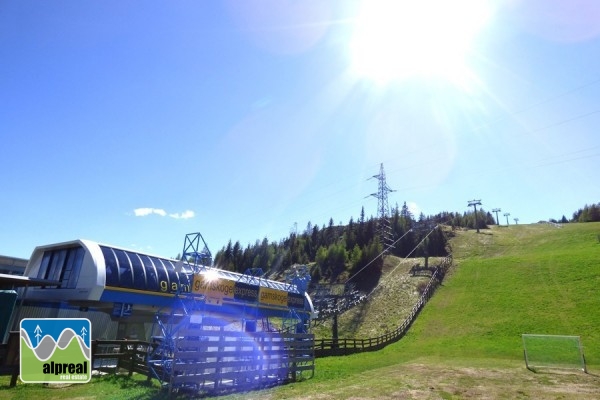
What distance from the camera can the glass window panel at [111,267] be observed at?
21172 mm

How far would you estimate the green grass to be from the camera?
1288 centimetres

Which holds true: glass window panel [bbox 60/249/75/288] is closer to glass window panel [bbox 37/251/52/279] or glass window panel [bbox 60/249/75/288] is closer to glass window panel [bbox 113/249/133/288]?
glass window panel [bbox 37/251/52/279]

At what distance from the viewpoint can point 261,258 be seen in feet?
375

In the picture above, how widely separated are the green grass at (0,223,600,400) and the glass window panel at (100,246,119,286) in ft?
28.3

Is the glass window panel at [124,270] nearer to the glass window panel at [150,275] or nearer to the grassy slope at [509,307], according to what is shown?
the glass window panel at [150,275]

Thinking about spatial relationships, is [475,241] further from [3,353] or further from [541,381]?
[3,353]

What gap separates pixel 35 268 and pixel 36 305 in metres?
3.73

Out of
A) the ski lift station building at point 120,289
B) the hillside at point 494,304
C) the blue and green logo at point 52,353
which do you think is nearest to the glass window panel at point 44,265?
the ski lift station building at point 120,289

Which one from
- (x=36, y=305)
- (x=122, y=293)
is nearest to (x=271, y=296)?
(x=122, y=293)

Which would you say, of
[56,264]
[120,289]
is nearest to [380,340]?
[120,289]

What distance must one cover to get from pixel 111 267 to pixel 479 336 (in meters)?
31.9

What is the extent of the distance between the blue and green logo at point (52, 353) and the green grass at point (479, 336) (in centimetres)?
67

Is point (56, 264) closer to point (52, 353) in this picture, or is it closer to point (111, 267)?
point (111, 267)

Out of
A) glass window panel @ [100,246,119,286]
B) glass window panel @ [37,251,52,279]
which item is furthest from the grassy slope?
glass window panel @ [37,251,52,279]
